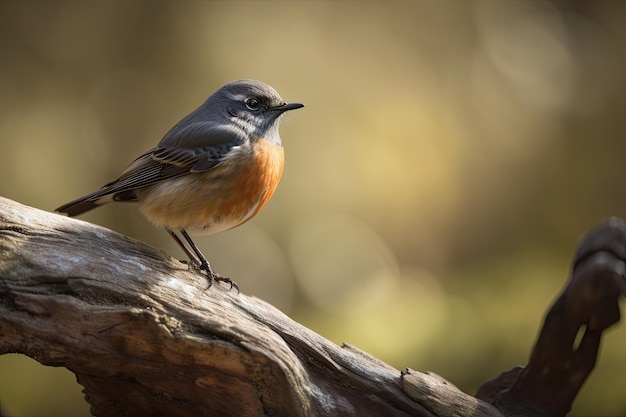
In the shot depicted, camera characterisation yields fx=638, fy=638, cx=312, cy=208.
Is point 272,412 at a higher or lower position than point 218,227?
lower

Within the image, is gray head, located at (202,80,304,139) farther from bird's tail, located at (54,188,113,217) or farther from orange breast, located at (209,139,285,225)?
bird's tail, located at (54,188,113,217)

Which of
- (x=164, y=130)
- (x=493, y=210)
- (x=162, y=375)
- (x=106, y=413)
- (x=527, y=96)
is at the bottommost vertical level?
(x=106, y=413)

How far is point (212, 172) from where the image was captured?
11.1ft

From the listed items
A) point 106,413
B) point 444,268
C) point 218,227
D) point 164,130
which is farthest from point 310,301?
point 106,413

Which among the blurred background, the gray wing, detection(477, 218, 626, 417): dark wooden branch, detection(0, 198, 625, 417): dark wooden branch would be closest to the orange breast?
the gray wing

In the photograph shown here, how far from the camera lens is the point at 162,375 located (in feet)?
8.93

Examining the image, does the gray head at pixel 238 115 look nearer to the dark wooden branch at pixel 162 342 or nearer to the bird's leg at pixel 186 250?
the bird's leg at pixel 186 250

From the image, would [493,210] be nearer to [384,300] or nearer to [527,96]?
→ [527,96]

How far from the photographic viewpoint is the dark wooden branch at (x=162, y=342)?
2559 millimetres

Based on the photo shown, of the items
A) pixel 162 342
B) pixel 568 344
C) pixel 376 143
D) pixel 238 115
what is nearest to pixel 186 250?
pixel 238 115

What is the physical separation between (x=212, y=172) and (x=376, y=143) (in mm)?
2892

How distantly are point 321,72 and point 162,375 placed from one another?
394cm

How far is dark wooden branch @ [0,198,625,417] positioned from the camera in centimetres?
256

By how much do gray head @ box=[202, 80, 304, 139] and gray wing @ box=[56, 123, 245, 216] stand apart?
19 cm
